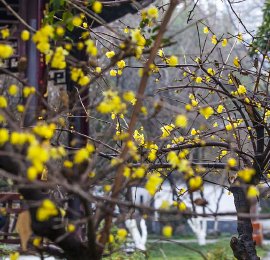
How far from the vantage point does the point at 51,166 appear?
2.19 meters

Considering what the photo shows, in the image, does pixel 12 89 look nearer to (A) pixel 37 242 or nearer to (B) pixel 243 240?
(A) pixel 37 242

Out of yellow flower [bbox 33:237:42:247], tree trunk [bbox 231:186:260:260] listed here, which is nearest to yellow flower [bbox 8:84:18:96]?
yellow flower [bbox 33:237:42:247]

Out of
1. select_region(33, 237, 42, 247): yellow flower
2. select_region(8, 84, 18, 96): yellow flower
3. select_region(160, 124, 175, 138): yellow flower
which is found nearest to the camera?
select_region(8, 84, 18, 96): yellow flower

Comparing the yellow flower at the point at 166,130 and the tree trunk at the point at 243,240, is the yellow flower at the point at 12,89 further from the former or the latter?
the tree trunk at the point at 243,240

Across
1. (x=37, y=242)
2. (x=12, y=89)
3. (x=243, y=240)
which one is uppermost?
(x=12, y=89)

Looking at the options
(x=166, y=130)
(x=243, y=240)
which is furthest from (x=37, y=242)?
(x=243, y=240)

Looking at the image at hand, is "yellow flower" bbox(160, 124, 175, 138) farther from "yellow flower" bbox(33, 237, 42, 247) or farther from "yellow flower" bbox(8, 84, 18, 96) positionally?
"yellow flower" bbox(8, 84, 18, 96)

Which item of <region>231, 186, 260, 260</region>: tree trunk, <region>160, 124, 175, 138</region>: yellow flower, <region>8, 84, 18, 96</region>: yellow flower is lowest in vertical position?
<region>231, 186, 260, 260</region>: tree trunk

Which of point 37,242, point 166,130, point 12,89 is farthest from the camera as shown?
point 166,130

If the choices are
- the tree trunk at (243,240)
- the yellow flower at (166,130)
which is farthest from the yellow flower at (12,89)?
the tree trunk at (243,240)

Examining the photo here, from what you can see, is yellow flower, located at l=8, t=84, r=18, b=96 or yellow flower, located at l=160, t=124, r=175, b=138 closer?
yellow flower, located at l=8, t=84, r=18, b=96

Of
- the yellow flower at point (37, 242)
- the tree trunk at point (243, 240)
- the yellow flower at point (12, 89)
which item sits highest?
the yellow flower at point (12, 89)

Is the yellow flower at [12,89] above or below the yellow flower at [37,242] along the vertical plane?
above

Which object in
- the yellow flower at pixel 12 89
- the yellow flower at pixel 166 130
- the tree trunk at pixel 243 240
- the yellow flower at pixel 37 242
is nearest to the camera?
the yellow flower at pixel 12 89
